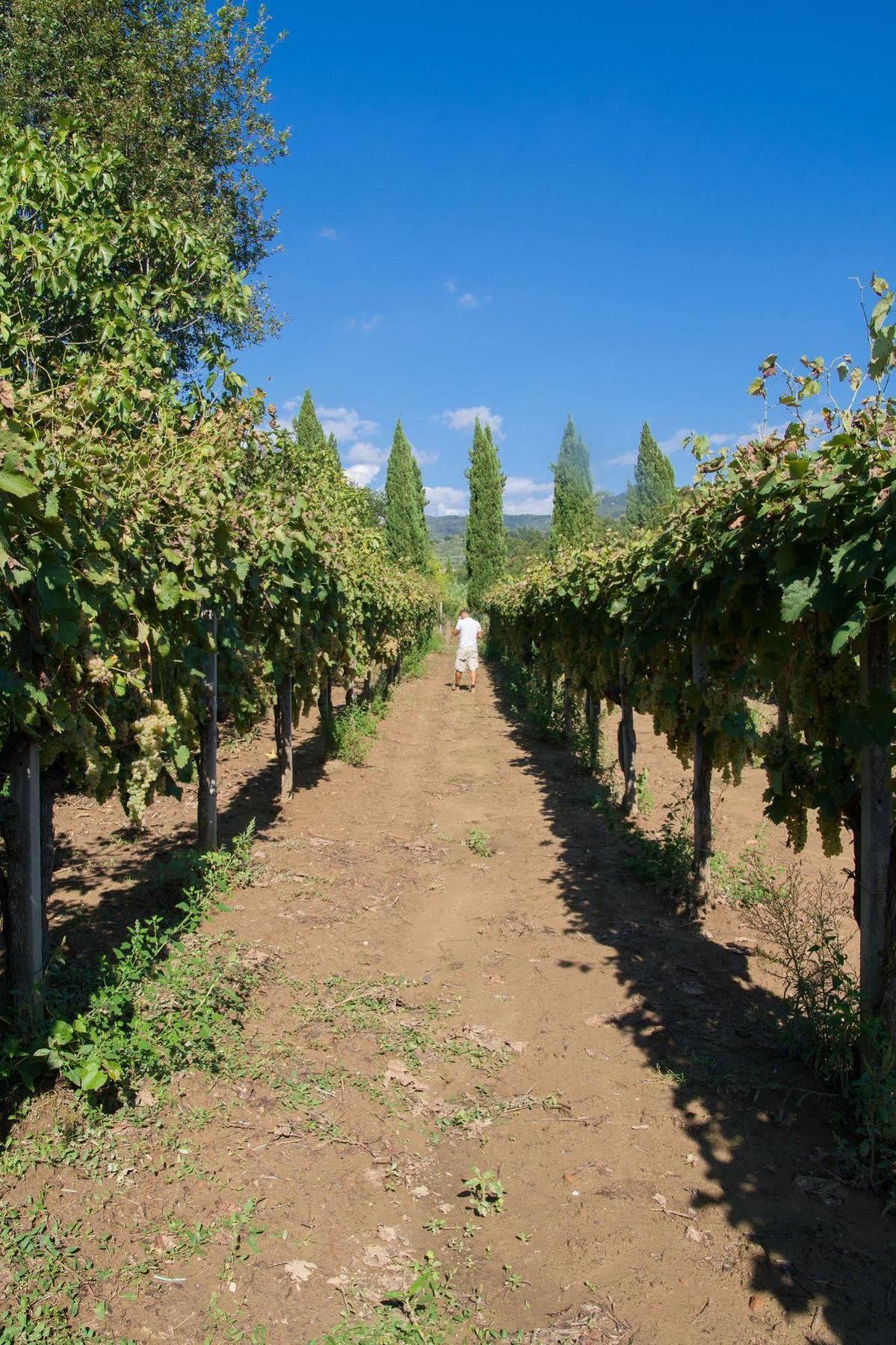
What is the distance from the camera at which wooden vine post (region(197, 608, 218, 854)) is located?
662 cm

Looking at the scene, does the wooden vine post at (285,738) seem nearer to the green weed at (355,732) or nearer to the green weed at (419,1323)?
the green weed at (355,732)

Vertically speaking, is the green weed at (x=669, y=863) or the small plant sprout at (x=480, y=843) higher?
the green weed at (x=669, y=863)

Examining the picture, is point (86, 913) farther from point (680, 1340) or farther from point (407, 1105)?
point (680, 1340)

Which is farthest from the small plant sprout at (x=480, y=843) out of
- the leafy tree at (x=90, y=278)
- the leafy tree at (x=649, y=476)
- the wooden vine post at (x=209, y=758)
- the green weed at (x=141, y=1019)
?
the leafy tree at (x=649, y=476)

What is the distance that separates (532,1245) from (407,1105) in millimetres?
1006

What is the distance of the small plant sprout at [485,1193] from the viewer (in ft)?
11.1

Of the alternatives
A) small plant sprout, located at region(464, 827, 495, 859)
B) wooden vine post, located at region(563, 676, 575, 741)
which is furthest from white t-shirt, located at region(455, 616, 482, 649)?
small plant sprout, located at region(464, 827, 495, 859)

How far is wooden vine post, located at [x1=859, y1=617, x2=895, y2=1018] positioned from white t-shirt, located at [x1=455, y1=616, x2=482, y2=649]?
18.3m

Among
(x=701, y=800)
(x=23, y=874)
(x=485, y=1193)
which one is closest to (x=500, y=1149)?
(x=485, y=1193)

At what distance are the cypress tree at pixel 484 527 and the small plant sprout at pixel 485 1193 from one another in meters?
45.8

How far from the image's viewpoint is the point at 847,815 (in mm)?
4203

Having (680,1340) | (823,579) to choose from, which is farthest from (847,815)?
(680,1340)

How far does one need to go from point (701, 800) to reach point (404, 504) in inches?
1637

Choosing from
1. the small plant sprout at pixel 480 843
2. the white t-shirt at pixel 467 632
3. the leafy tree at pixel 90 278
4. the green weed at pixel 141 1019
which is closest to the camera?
the green weed at pixel 141 1019
